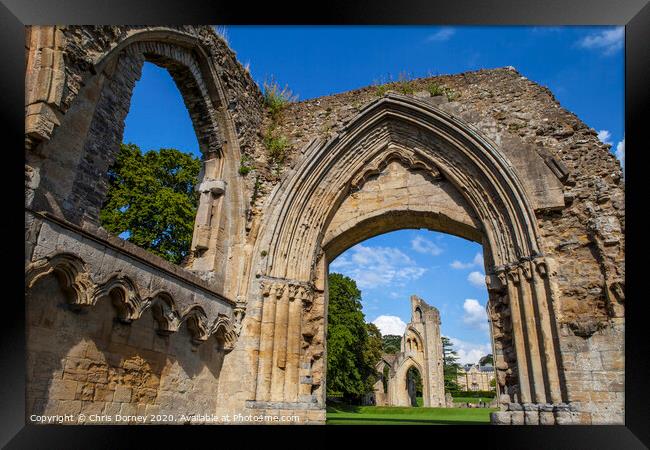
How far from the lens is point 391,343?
2172 inches

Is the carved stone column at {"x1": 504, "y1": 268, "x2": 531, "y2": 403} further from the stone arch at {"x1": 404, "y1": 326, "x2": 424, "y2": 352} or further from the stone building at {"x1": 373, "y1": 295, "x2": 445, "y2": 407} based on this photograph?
the stone arch at {"x1": 404, "y1": 326, "x2": 424, "y2": 352}

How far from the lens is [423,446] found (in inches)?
156

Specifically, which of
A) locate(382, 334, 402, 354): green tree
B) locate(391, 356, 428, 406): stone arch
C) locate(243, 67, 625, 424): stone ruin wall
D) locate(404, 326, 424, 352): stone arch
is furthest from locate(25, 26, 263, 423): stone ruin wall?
locate(382, 334, 402, 354): green tree

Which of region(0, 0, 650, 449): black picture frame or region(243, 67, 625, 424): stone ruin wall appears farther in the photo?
region(243, 67, 625, 424): stone ruin wall

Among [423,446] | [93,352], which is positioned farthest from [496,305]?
[93,352]

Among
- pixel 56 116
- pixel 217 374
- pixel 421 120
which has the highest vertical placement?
pixel 421 120

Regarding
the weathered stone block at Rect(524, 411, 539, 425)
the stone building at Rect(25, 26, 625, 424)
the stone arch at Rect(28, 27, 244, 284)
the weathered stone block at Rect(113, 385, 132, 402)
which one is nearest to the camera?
the stone building at Rect(25, 26, 625, 424)

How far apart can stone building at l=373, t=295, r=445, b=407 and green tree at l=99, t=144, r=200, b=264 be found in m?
20.4

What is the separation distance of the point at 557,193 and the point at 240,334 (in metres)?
4.95

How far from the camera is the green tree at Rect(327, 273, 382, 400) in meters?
22.1

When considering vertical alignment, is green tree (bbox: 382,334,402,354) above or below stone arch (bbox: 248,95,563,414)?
above

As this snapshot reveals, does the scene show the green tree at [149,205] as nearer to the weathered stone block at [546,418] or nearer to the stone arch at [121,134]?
the stone arch at [121,134]
